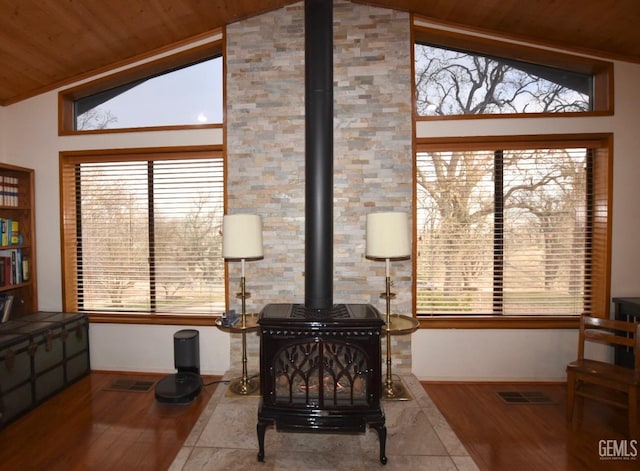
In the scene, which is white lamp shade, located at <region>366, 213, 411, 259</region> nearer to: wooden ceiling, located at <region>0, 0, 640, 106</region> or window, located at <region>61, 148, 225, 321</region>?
window, located at <region>61, 148, 225, 321</region>

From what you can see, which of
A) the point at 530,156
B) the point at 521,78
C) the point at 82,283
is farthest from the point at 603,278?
the point at 82,283

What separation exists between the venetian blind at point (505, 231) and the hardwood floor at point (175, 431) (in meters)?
0.76

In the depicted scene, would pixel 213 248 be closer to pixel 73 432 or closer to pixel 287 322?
pixel 287 322

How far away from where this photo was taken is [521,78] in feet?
9.32

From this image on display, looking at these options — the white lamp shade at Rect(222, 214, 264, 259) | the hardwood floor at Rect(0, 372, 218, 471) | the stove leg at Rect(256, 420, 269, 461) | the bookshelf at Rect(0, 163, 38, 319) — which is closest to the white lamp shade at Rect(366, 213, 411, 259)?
the white lamp shade at Rect(222, 214, 264, 259)

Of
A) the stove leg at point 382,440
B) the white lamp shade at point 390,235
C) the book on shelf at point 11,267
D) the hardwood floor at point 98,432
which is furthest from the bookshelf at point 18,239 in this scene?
the stove leg at point 382,440

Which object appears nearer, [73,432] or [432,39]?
[73,432]

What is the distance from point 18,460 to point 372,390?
2.09m

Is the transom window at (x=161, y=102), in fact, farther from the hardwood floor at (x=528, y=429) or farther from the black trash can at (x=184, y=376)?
the hardwood floor at (x=528, y=429)

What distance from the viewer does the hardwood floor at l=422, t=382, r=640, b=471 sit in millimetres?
1878

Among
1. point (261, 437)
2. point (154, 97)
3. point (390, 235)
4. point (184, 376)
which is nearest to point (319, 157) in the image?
point (390, 235)

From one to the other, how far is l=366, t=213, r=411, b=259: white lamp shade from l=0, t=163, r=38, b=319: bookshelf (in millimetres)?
3023

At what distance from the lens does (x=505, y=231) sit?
9.21 feet

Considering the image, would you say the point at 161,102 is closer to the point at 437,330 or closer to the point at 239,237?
the point at 239,237
